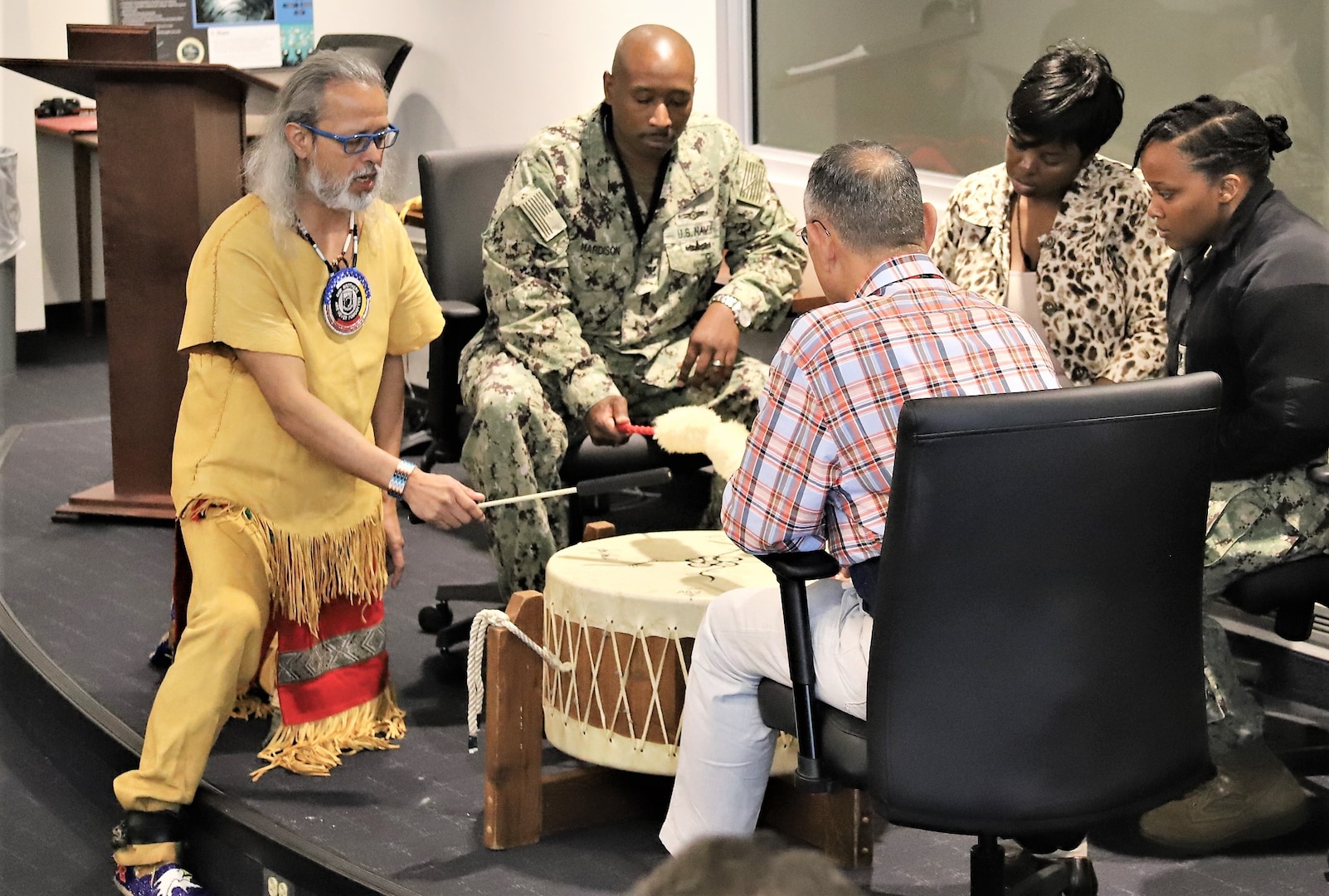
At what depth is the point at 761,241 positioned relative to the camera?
3.75 metres

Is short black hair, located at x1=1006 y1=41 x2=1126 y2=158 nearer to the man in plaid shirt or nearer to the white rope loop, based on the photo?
the man in plaid shirt

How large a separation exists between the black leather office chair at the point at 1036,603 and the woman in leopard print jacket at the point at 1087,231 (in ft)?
3.97

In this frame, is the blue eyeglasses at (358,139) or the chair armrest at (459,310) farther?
the chair armrest at (459,310)

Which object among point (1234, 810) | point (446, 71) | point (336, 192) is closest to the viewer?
point (1234, 810)

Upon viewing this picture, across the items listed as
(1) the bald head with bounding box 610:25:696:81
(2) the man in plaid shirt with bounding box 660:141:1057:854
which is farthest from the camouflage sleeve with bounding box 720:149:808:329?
(2) the man in plaid shirt with bounding box 660:141:1057:854

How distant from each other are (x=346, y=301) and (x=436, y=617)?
1.02m

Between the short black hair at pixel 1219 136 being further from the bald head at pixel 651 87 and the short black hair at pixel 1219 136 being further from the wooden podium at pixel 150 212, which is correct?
the wooden podium at pixel 150 212

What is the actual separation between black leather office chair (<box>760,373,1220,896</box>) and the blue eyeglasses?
4.58 feet

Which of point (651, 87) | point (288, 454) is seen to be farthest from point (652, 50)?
point (288, 454)

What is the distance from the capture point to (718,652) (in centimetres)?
227

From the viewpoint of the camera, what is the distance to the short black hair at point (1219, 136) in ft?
8.77

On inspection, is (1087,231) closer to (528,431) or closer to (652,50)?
(652,50)

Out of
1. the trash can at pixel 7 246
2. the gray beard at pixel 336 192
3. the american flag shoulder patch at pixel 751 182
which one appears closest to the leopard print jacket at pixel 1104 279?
the american flag shoulder patch at pixel 751 182

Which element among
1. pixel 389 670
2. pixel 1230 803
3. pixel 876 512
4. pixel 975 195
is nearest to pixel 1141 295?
pixel 975 195
